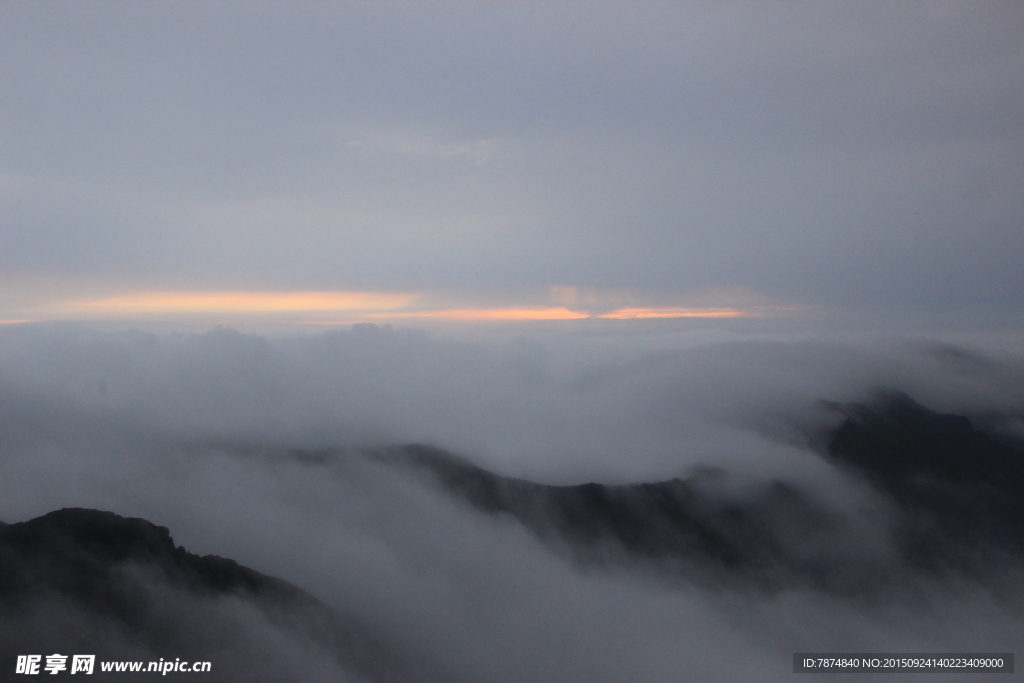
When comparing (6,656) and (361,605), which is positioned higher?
(6,656)

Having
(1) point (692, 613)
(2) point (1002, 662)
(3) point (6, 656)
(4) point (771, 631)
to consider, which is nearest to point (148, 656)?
(3) point (6, 656)

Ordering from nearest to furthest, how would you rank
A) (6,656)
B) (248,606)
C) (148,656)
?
Answer: 1. (6,656)
2. (148,656)
3. (248,606)

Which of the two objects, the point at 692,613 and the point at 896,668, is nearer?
the point at 896,668

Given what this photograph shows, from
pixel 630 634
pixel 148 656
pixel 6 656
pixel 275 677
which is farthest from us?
pixel 630 634

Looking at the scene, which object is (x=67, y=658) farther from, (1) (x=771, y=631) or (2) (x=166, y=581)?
(1) (x=771, y=631)

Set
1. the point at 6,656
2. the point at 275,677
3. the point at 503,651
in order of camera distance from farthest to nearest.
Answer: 1. the point at 503,651
2. the point at 275,677
3. the point at 6,656

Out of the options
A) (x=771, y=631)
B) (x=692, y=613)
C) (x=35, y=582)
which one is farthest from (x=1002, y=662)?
(x=35, y=582)

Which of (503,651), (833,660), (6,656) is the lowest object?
(833,660)

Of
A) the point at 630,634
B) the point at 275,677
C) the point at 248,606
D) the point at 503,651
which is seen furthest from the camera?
the point at 630,634

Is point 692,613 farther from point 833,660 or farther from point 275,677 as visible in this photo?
point 275,677
